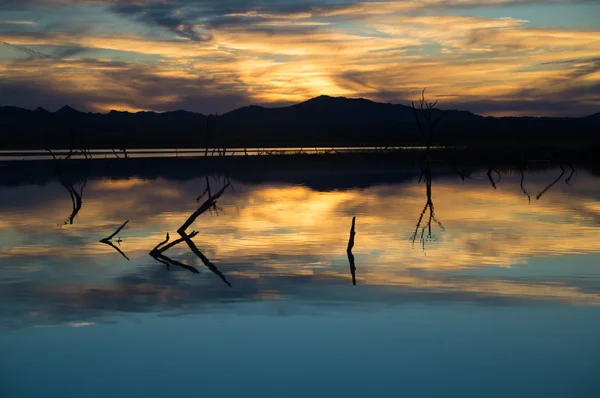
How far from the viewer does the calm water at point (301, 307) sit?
765 centimetres

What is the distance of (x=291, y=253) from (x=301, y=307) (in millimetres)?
4813

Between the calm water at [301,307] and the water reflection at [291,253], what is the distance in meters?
0.05

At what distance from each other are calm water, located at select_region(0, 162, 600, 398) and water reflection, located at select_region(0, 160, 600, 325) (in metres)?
0.05

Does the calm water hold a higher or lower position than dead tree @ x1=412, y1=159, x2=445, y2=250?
higher

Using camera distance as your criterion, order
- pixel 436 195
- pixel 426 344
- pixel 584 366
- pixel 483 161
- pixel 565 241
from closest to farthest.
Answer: pixel 584 366 < pixel 426 344 < pixel 565 241 < pixel 436 195 < pixel 483 161

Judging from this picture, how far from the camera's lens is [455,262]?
14.0 m

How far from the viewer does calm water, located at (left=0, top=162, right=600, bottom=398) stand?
7648 mm

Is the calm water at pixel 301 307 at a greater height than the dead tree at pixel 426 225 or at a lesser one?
greater

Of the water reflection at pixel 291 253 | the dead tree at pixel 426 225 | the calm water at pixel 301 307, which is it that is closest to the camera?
the calm water at pixel 301 307

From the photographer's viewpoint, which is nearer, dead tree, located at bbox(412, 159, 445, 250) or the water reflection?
the water reflection

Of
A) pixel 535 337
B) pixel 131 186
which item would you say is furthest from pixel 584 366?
pixel 131 186

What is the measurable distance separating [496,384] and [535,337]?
5.63 feet

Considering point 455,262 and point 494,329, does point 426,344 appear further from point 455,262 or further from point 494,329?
point 455,262

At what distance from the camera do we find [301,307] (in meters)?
10.4
